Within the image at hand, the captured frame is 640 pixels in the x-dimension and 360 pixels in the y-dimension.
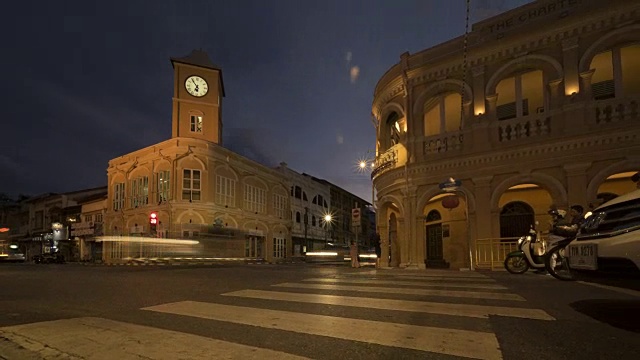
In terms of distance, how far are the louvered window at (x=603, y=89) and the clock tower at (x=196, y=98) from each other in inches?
1108

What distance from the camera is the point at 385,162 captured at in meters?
18.6

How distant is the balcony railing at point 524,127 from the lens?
1413cm

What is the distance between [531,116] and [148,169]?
92.5 feet

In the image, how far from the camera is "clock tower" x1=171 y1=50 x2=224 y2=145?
3456 cm

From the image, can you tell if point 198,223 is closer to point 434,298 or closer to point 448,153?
point 448,153

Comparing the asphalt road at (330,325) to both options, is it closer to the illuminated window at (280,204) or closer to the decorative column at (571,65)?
the decorative column at (571,65)

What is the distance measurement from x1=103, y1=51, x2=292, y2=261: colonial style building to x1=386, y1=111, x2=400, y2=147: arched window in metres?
14.6

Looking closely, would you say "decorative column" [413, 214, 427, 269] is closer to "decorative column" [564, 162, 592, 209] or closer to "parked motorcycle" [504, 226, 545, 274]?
"parked motorcycle" [504, 226, 545, 274]

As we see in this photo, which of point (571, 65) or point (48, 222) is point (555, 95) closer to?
point (571, 65)

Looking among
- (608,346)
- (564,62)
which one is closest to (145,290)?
(608,346)

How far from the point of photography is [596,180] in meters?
12.8

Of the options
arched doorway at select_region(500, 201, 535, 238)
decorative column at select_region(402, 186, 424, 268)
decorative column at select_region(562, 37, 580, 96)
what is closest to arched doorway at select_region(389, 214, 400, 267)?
decorative column at select_region(402, 186, 424, 268)

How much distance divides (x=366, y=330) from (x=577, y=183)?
1192cm

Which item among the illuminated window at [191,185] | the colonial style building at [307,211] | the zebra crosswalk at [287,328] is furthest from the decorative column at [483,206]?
the colonial style building at [307,211]
